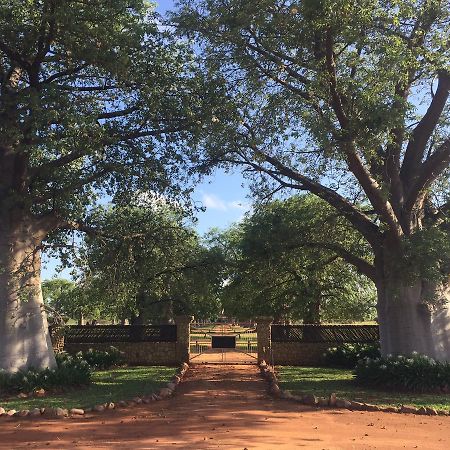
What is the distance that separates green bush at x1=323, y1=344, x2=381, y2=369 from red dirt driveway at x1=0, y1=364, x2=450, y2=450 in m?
8.80

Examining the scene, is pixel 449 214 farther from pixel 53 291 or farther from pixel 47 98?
pixel 53 291

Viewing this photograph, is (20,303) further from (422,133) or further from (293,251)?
(422,133)

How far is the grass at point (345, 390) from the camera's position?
10.7 m

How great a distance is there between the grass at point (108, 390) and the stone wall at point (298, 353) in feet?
15.8

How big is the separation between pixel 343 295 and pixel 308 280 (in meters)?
4.41

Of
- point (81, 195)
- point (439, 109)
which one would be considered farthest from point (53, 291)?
point (439, 109)

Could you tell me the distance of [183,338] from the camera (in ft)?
66.0

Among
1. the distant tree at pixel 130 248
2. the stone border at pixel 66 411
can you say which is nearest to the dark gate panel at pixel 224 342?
the distant tree at pixel 130 248

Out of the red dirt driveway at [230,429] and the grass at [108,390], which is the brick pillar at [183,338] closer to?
the grass at [108,390]

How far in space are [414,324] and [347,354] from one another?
6.40 m

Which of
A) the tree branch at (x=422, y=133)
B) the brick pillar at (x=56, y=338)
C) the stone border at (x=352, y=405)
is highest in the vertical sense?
the tree branch at (x=422, y=133)

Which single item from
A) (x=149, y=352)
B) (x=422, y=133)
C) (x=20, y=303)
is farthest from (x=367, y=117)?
(x=149, y=352)

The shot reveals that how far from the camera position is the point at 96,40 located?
11.3 meters

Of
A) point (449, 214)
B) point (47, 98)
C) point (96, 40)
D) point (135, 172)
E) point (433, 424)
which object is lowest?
point (433, 424)
